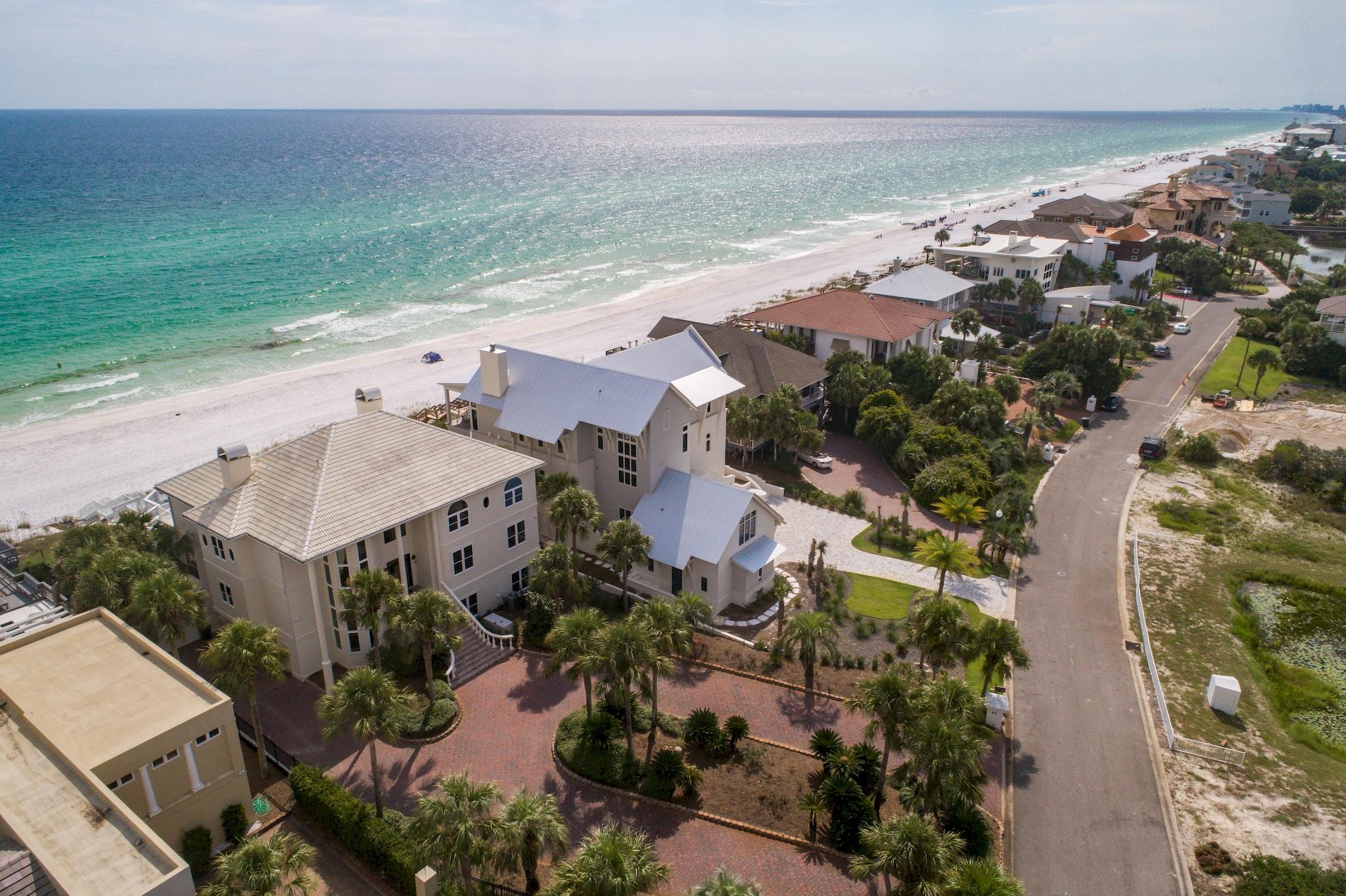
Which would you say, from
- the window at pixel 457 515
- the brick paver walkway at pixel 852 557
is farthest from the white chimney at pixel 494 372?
the brick paver walkway at pixel 852 557

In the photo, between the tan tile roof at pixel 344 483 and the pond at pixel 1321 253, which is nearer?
the tan tile roof at pixel 344 483

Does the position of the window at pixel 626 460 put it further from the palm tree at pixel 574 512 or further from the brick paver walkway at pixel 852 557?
the brick paver walkway at pixel 852 557

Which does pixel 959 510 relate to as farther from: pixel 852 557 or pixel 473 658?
pixel 473 658

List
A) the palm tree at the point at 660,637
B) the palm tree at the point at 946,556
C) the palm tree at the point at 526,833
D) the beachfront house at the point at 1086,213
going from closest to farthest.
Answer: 1. the palm tree at the point at 526,833
2. the palm tree at the point at 660,637
3. the palm tree at the point at 946,556
4. the beachfront house at the point at 1086,213

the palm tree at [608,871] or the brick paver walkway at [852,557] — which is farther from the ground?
the palm tree at [608,871]

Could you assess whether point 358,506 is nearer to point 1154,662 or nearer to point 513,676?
point 513,676

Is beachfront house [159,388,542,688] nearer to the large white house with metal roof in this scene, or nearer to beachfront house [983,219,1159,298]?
the large white house with metal roof

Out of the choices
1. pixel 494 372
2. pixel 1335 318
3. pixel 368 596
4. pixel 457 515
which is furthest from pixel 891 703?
pixel 1335 318
